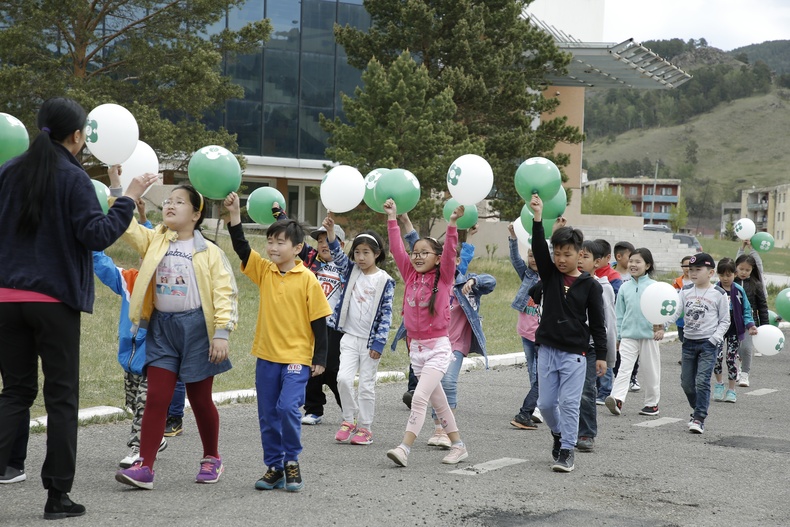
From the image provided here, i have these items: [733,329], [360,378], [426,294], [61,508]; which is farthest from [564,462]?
[733,329]

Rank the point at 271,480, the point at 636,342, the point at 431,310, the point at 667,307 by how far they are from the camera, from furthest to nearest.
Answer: the point at 636,342 → the point at 667,307 → the point at 431,310 → the point at 271,480

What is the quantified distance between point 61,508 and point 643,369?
6.28 meters

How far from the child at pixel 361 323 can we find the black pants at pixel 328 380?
1.26 feet

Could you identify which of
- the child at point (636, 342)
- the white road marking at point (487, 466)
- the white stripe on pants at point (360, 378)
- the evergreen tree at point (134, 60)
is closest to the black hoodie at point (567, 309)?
the white road marking at point (487, 466)

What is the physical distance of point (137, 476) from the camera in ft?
16.8

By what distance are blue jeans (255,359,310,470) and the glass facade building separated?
33.3 m

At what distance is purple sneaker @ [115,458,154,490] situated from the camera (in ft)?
16.7

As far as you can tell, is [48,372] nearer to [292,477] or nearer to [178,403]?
[292,477]

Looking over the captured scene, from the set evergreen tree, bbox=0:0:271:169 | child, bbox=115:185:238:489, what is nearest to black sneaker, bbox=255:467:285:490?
child, bbox=115:185:238:489

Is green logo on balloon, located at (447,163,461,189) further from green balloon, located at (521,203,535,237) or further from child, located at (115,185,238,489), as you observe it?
child, located at (115,185,238,489)

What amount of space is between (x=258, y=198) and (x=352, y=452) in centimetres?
225

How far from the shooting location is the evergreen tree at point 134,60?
65.5 feet

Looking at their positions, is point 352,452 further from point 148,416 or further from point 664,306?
point 664,306

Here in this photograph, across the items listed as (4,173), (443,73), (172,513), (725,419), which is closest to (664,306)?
(725,419)
